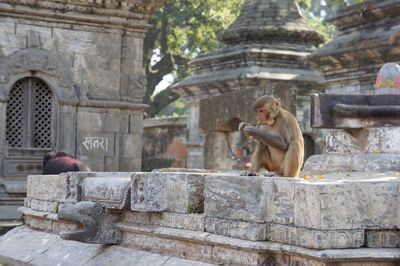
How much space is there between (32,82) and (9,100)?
48 cm

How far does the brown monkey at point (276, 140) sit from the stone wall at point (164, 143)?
1293cm

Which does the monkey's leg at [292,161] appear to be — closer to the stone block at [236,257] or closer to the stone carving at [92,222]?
the stone block at [236,257]

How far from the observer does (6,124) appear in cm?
1288

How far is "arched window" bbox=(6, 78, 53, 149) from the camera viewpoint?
13000 mm


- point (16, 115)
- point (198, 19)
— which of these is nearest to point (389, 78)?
point (16, 115)

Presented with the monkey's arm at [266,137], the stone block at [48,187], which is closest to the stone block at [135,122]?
the stone block at [48,187]

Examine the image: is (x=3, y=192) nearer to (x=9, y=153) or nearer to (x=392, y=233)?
(x=9, y=153)

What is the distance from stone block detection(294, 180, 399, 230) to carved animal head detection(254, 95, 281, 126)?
1629 mm

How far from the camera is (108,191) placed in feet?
25.0

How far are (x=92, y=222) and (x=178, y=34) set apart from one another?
18700 millimetres

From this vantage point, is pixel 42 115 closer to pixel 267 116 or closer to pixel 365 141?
pixel 365 141

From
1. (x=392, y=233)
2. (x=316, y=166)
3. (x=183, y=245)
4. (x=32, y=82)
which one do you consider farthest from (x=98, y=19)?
(x=392, y=233)

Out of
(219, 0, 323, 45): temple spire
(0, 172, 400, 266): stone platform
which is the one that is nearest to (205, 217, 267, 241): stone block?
(0, 172, 400, 266): stone platform

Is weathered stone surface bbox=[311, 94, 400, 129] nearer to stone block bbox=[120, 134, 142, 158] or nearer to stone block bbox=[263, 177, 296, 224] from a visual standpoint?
stone block bbox=[263, 177, 296, 224]
